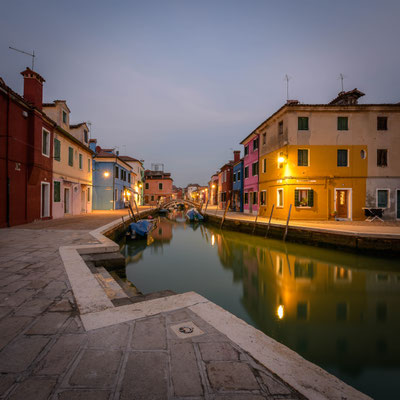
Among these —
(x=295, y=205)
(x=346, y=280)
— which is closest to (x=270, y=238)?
(x=295, y=205)

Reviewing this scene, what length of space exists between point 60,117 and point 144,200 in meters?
32.3

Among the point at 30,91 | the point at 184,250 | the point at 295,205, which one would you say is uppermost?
the point at 30,91

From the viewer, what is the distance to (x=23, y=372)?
168cm

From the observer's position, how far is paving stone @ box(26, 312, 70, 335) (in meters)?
2.21

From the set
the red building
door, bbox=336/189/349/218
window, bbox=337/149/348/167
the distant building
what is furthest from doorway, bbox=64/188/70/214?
the distant building

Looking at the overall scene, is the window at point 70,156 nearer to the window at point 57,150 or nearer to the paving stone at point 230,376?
the window at point 57,150

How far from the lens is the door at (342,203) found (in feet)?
53.9

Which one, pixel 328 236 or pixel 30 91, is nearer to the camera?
pixel 328 236

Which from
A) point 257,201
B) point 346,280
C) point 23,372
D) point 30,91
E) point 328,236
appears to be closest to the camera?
point 23,372

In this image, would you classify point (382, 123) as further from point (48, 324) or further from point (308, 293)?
point (48, 324)

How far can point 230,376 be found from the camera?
5.48 ft

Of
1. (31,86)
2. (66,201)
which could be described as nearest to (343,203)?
(66,201)

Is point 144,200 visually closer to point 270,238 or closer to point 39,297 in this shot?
point 270,238

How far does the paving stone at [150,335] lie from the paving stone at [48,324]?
78cm
